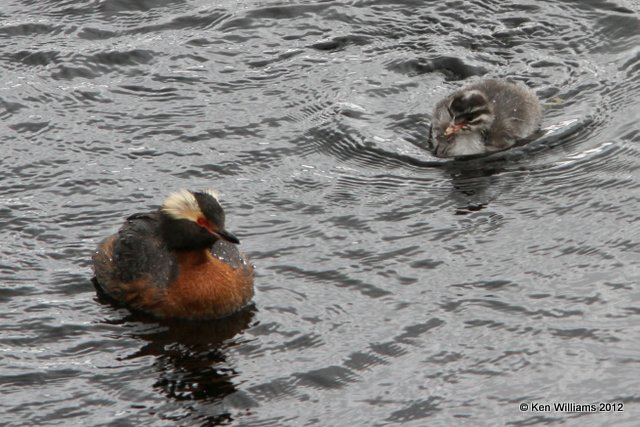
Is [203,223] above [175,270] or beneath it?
above

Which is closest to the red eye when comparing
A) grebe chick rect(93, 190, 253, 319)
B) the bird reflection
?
grebe chick rect(93, 190, 253, 319)

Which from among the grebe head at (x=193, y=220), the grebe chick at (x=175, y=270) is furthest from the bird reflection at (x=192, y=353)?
the grebe head at (x=193, y=220)

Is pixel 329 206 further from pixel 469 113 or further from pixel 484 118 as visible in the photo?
pixel 484 118

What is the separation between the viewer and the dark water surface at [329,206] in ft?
32.4

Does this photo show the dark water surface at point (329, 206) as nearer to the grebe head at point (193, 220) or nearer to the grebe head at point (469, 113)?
the grebe head at point (469, 113)

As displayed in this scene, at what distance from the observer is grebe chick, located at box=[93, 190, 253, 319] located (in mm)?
10992

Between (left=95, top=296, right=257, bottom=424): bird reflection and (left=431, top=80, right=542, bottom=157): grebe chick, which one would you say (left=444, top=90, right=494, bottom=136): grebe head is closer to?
(left=431, top=80, right=542, bottom=157): grebe chick

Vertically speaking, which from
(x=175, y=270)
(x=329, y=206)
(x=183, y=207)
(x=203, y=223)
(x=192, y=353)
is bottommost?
(x=192, y=353)

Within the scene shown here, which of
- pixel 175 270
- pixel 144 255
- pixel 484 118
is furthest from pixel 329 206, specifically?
pixel 484 118

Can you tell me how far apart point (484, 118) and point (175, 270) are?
4.34 metres

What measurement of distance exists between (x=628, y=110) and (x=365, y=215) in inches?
139

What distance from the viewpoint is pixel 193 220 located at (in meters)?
10.9

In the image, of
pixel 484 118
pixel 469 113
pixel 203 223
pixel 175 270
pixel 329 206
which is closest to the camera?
pixel 203 223

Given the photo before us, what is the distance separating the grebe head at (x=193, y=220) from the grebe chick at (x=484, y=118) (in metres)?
3.63
